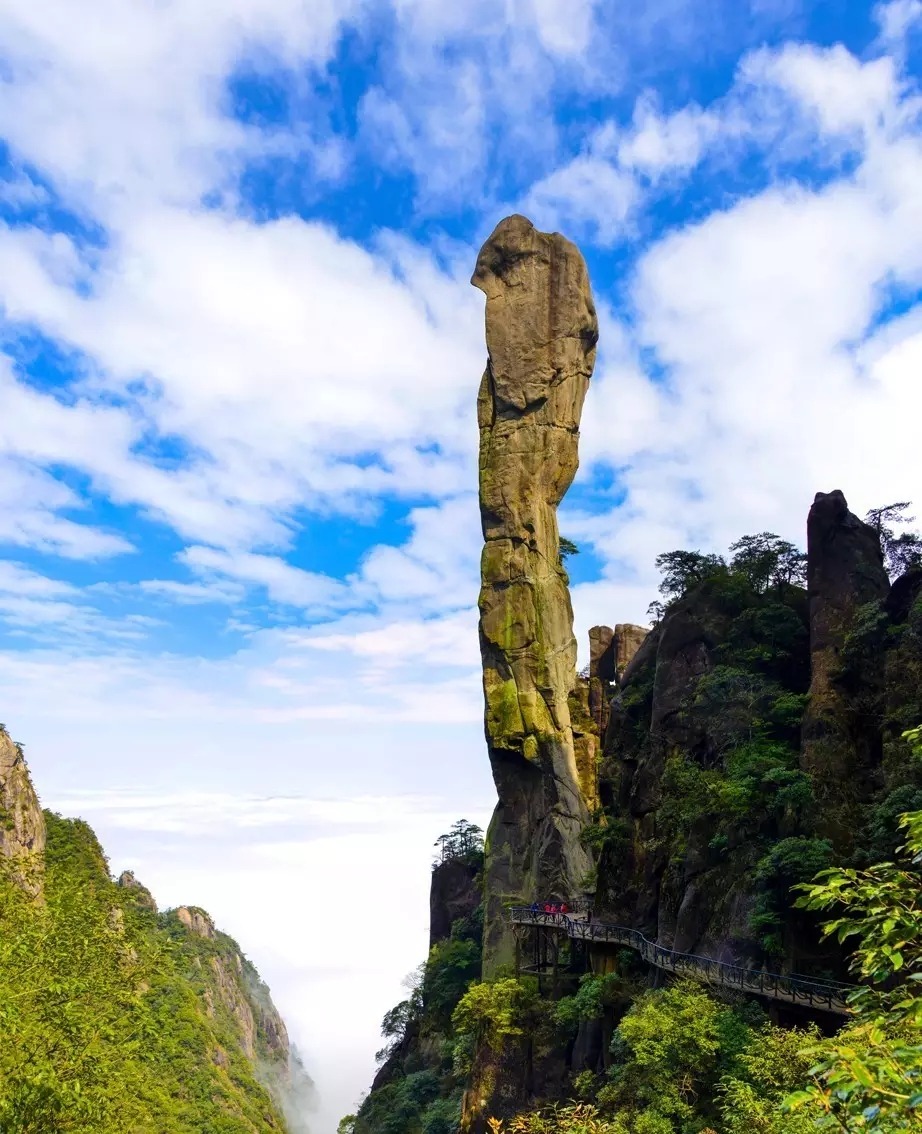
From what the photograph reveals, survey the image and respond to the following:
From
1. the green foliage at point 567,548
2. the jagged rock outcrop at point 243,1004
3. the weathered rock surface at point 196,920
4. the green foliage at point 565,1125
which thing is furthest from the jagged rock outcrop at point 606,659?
the weathered rock surface at point 196,920

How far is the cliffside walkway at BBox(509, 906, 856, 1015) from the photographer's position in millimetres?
17500

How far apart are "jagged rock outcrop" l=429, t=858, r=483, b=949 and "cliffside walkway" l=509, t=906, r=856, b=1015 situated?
84.1 ft

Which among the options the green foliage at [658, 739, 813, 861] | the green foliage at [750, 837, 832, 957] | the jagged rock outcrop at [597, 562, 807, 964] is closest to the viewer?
the green foliage at [750, 837, 832, 957]

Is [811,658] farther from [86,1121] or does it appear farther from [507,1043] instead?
[86,1121]

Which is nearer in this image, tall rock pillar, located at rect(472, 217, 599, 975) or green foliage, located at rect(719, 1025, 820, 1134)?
green foliage, located at rect(719, 1025, 820, 1134)

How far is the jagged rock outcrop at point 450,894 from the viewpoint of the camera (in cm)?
5547

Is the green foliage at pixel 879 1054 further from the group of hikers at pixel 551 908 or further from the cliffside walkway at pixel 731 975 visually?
the group of hikers at pixel 551 908

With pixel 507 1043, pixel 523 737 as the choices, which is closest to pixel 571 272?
pixel 523 737

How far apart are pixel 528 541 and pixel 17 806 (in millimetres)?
35374

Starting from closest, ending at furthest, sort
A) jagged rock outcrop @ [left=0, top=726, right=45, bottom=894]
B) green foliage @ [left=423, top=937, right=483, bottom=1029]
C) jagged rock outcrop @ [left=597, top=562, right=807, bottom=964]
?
1. jagged rock outcrop @ [left=597, top=562, right=807, bottom=964]
2. green foliage @ [left=423, top=937, right=483, bottom=1029]
3. jagged rock outcrop @ [left=0, top=726, right=45, bottom=894]

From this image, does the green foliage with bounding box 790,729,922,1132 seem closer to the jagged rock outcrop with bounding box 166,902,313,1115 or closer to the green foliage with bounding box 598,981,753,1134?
the green foliage with bounding box 598,981,753,1134

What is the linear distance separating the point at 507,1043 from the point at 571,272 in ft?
133

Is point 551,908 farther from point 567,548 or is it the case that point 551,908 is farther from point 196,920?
point 196,920

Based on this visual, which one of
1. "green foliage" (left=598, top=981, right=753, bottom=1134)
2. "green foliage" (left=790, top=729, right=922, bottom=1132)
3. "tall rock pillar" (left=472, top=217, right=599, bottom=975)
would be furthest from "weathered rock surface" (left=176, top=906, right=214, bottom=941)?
"green foliage" (left=790, top=729, right=922, bottom=1132)
